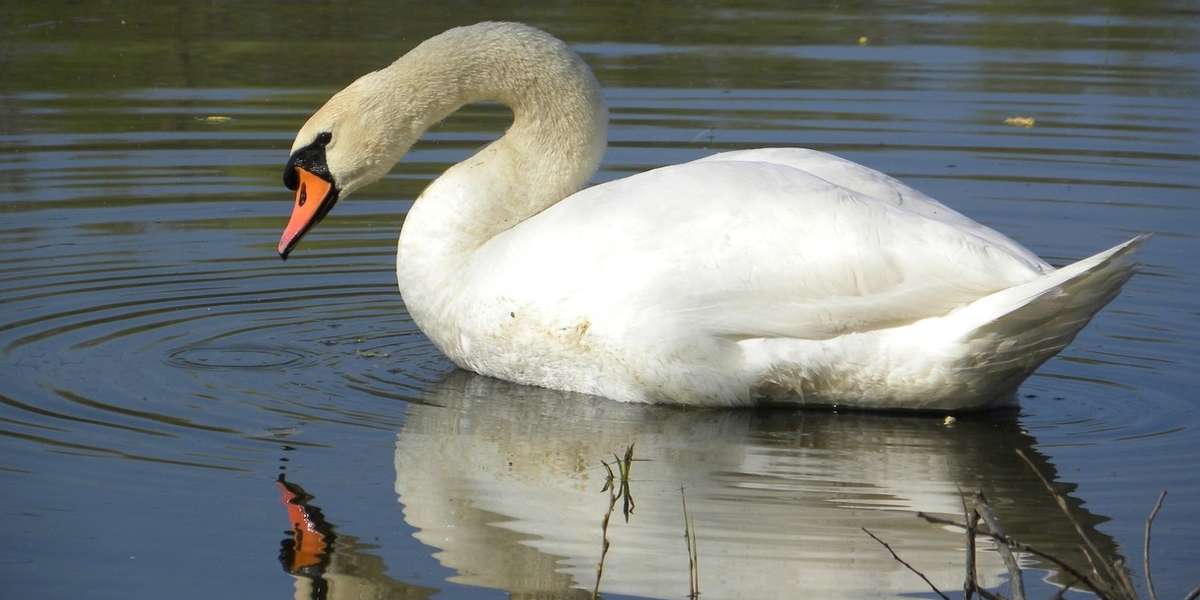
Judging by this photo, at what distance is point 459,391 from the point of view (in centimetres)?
701

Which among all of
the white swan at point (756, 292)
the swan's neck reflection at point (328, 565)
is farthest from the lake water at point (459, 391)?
the white swan at point (756, 292)

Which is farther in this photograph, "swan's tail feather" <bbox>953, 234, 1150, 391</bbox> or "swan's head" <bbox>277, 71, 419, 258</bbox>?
"swan's head" <bbox>277, 71, 419, 258</bbox>

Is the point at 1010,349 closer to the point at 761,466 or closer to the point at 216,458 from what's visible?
the point at 761,466

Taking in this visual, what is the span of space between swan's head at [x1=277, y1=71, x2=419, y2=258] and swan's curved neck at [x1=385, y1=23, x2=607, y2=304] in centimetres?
10

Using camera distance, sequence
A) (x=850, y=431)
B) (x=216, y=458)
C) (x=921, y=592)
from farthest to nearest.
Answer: (x=850, y=431)
(x=216, y=458)
(x=921, y=592)

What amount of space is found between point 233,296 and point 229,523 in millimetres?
2935

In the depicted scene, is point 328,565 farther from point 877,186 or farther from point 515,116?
point 515,116

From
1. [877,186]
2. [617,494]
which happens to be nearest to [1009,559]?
[617,494]

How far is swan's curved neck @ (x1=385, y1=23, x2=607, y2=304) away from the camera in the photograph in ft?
24.2

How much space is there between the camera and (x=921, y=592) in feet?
16.0

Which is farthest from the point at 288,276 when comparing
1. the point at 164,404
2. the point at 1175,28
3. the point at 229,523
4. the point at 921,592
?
the point at 1175,28

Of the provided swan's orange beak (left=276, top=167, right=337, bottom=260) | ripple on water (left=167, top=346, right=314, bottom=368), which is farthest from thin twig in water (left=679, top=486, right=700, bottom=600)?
swan's orange beak (left=276, top=167, right=337, bottom=260)

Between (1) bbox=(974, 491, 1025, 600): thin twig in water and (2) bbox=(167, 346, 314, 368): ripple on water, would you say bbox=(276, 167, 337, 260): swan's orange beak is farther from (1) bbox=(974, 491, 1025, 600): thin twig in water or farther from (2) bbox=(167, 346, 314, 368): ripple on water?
(1) bbox=(974, 491, 1025, 600): thin twig in water

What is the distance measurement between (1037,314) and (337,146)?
2.68 meters
